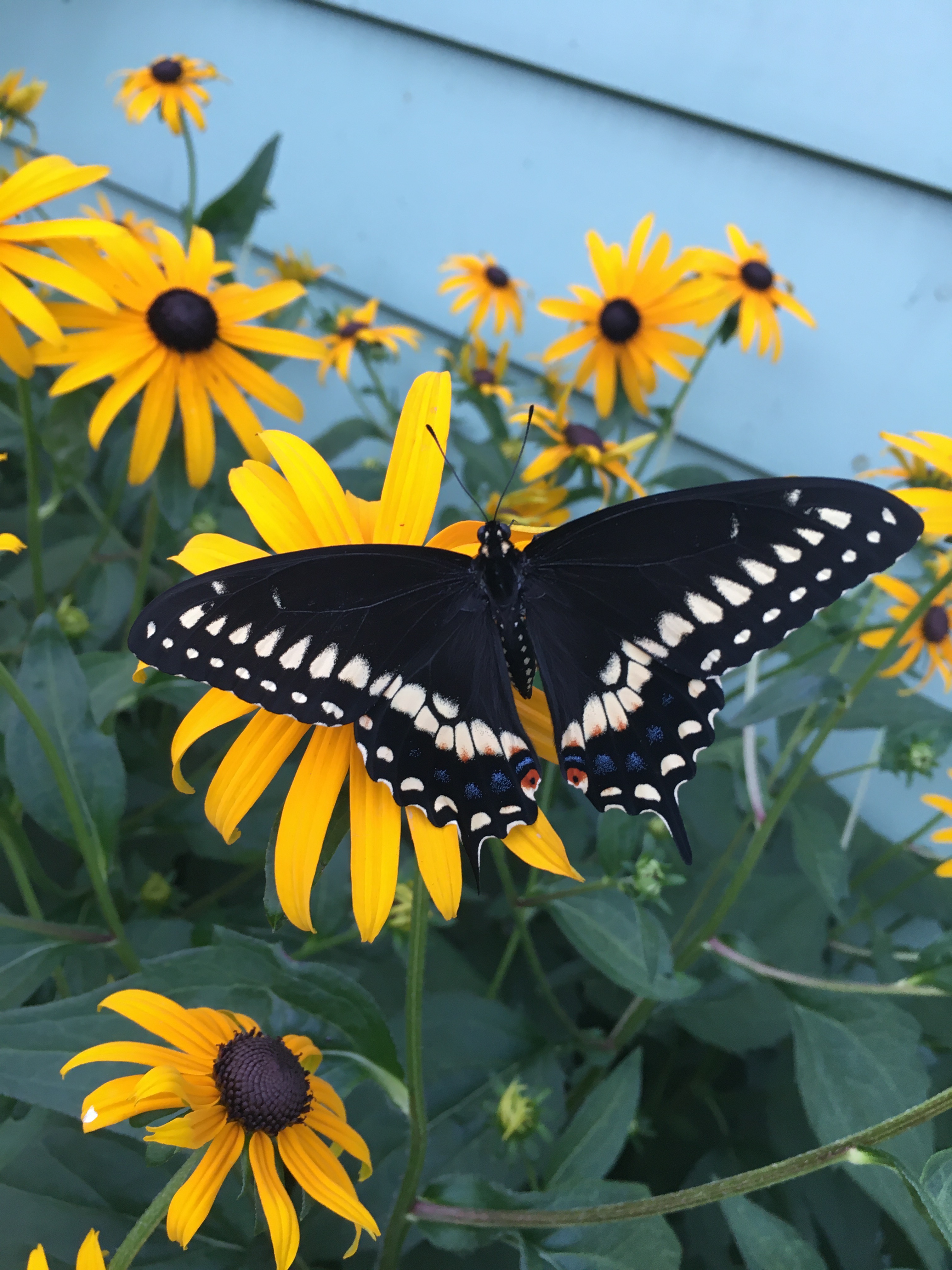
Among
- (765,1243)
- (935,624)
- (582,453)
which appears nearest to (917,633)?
(935,624)

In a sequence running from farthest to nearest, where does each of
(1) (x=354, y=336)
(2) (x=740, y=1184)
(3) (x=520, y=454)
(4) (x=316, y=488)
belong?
(1) (x=354, y=336)
(3) (x=520, y=454)
(4) (x=316, y=488)
(2) (x=740, y=1184)

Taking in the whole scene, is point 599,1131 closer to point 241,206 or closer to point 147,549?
point 147,549

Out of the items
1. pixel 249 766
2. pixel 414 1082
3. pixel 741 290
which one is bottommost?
pixel 414 1082

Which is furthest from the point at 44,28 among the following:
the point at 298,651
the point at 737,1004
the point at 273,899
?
the point at 737,1004

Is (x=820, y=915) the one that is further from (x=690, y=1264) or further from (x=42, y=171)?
(x=42, y=171)

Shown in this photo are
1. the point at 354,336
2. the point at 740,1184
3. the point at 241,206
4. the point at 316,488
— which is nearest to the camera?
the point at 740,1184

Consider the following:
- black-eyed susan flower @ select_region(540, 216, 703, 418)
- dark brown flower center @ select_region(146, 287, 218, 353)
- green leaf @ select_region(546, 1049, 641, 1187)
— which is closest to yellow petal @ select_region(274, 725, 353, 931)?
green leaf @ select_region(546, 1049, 641, 1187)

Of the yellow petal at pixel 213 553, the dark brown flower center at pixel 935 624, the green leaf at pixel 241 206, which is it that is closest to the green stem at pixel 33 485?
the yellow petal at pixel 213 553

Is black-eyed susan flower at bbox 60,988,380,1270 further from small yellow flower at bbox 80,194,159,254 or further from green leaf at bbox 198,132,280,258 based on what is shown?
green leaf at bbox 198,132,280,258
